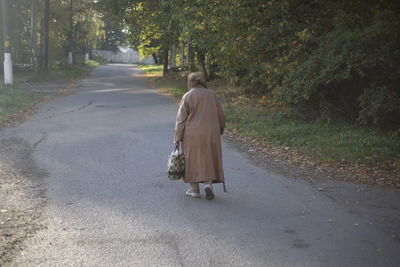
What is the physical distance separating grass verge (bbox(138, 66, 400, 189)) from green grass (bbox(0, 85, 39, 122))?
22.4ft

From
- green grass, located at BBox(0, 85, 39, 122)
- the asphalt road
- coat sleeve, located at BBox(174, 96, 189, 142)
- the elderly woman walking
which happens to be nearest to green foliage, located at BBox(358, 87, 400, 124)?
the asphalt road

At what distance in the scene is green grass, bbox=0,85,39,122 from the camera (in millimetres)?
13242

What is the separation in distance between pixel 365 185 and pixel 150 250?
13.6 ft

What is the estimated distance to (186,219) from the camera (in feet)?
17.0

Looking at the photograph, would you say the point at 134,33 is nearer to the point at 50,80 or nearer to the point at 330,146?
the point at 50,80

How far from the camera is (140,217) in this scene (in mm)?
5191

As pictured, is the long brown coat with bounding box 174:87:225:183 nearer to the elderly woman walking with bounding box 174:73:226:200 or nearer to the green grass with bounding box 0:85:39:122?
the elderly woman walking with bounding box 174:73:226:200

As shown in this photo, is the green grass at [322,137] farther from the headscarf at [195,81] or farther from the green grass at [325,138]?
the headscarf at [195,81]

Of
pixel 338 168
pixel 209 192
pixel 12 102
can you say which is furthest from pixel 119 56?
pixel 209 192

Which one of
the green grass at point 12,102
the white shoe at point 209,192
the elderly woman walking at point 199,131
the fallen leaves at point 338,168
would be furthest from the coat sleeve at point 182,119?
the green grass at point 12,102

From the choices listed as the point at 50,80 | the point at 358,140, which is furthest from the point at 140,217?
the point at 50,80

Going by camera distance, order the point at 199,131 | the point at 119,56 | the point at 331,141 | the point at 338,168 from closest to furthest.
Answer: the point at 199,131 → the point at 338,168 → the point at 331,141 → the point at 119,56

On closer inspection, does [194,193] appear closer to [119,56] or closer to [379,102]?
[379,102]

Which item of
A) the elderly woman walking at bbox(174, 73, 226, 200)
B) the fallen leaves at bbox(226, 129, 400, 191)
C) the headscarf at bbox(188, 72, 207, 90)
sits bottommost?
the fallen leaves at bbox(226, 129, 400, 191)
